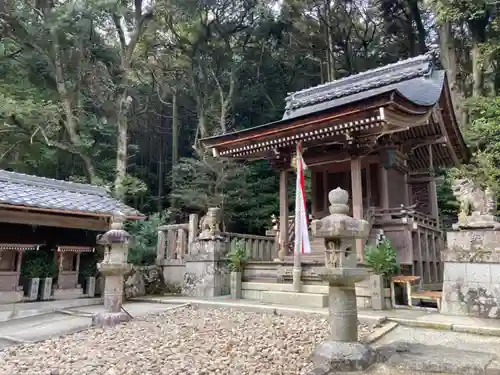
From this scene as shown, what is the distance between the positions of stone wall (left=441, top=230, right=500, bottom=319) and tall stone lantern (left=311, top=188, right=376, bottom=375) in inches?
127

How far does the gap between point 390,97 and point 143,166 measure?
56.7ft

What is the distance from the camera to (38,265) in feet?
30.2

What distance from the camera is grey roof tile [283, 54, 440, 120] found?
11.3 meters

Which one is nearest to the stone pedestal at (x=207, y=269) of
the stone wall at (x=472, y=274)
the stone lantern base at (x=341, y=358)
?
the stone wall at (x=472, y=274)

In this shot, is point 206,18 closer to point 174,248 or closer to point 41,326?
point 174,248

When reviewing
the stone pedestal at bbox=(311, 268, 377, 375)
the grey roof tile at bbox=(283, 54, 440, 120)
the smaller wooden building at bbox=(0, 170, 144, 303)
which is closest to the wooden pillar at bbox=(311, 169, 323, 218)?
the grey roof tile at bbox=(283, 54, 440, 120)

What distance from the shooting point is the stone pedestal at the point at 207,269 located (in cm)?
977

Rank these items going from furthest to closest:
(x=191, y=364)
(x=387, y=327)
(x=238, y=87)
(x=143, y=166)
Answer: (x=143, y=166)
(x=238, y=87)
(x=387, y=327)
(x=191, y=364)

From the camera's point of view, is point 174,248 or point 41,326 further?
point 174,248

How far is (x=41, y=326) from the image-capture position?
6.81 meters

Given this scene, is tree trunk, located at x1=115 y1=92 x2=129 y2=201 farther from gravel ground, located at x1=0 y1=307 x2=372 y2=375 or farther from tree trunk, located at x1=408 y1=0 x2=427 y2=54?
tree trunk, located at x1=408 y1=0 x2=427 y2=54

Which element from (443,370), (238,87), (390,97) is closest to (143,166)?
(238,87)

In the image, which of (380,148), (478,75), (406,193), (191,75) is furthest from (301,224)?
(191,75)

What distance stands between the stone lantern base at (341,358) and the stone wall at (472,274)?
11.0 feet
